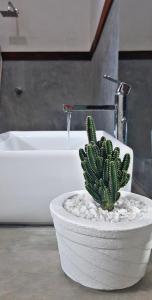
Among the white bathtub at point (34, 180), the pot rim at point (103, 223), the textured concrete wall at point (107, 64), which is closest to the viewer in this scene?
the pot rim at point (103, 223)

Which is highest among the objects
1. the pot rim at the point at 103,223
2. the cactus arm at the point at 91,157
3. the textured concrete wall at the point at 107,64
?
the textured concrete wall at the point at 107,64

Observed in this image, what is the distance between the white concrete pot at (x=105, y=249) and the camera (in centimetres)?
43

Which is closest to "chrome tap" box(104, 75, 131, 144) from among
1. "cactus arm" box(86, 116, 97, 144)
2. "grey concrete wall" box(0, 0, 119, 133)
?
"cactus arm" box(86, 116, 97, 144)

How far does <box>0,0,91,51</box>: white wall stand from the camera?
66.9 inches

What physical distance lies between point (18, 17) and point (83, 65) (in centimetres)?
47

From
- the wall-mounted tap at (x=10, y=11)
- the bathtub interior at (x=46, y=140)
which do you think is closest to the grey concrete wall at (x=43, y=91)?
the wall-mounted tap at (x=10, y=11)

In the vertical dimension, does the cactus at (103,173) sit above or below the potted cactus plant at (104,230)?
above

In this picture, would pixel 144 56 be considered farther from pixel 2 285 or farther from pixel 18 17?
pixel 18 17

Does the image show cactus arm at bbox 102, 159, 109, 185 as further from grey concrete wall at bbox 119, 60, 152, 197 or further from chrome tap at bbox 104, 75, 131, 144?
chrome tap at bbox 104, 75, 131, 144

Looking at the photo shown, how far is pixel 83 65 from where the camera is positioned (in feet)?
5.55

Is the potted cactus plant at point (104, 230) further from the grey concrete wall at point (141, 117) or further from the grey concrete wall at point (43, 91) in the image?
the grey concrete wall at point (43, 91)

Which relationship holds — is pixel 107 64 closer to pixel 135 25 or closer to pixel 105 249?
pixel 135 25

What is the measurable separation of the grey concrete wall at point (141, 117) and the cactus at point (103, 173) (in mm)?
291

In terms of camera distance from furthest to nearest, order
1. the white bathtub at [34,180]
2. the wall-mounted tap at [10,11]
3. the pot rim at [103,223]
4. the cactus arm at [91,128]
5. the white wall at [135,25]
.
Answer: the wall-mounted tap at [10,11]
the white wall at [135,25]
the white bathtub at [34,180]
the cactus arm at [91,128]
the pot rim at [103,223]
